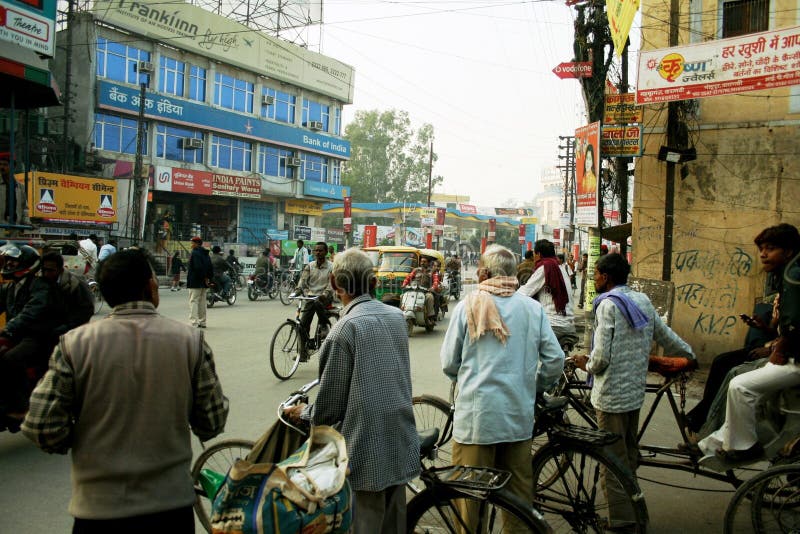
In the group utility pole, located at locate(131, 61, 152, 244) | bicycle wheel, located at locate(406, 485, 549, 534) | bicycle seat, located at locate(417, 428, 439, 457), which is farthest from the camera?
utility pole, located at locate(131, 61, 152, 244)

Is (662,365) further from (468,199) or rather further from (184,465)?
(468,199)

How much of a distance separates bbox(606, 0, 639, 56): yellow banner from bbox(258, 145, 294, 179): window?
103ft

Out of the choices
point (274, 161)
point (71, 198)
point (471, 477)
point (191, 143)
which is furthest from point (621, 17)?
point (274, 161)

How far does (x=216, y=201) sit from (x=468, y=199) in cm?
5562

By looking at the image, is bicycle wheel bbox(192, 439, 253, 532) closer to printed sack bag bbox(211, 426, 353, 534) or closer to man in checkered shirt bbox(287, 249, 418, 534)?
man in checkered shirt bbox(287, 249, 418, 534)

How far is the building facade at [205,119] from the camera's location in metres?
28.3

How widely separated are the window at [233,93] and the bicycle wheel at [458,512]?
3525 cm

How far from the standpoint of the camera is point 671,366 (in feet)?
13.8

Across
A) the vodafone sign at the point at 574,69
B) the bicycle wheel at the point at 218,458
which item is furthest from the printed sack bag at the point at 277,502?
the vodafone sign at the point at 574,69

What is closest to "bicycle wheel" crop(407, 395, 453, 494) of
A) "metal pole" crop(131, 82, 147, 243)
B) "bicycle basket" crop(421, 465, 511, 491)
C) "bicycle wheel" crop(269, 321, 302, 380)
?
"bicycle basket" crop(421, 465, 511, 491)

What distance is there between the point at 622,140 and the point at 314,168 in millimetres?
34359

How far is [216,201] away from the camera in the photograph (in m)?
34.8

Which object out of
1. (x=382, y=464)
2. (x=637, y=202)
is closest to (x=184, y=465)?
(x=382, y=464)

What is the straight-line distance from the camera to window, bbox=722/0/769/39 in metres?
9.12
